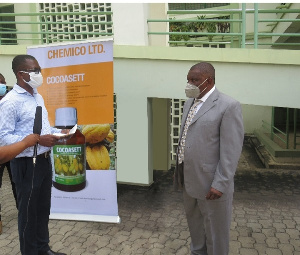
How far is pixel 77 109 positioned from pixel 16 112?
1.06m

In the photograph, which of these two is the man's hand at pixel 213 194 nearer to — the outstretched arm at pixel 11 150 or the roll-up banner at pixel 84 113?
the outstretched arm at pixel 11 150

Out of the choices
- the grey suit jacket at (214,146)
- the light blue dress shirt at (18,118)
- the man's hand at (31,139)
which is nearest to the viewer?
the man's hand at (31,139)

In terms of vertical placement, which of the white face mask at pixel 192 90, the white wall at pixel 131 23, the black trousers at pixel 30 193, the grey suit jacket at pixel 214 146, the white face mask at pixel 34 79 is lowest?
the black trousers at pixel 30 193

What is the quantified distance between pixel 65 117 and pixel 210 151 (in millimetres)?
1712

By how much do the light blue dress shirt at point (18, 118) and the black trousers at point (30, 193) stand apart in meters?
0.11

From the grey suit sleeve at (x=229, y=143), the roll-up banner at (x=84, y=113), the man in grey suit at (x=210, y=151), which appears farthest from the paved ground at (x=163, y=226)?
the grey suit sleeve at (x=229, y=143)

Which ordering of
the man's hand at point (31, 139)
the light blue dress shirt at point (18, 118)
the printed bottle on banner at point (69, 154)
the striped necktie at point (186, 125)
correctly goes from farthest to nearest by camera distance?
the printed bottle on banner at point (69, 154) < the striped necktie at point (186, 125) < the light blue dress shirt at point (18, 118) < the man's hand at point (31, 139)

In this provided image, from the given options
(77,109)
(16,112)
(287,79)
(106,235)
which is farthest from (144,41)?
(106,235)

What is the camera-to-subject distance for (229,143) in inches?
86.0

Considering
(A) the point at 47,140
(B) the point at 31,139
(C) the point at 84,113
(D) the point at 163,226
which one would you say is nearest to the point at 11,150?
(B) the point at 31,139

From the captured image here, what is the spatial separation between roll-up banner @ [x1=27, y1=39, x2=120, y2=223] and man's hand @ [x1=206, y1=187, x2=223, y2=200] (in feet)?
4.88

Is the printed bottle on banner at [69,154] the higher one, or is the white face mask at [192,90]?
the white face mask at [192,90]

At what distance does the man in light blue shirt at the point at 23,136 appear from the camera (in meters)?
2.32

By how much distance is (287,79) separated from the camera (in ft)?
11.4
